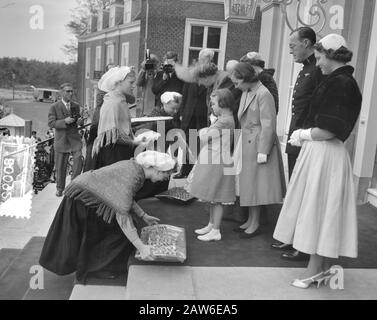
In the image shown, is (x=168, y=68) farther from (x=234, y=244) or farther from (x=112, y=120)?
(x=234, y=244)

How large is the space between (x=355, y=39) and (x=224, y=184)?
248cm

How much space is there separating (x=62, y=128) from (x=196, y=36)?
9761 millimetres

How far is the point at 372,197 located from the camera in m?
4.69

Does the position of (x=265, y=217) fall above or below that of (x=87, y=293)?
above

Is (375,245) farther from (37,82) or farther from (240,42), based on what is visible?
(240,42)

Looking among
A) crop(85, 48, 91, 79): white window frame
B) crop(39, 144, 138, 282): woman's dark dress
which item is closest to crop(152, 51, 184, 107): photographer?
crop(39, 144, 138, 282): woman's dark dress

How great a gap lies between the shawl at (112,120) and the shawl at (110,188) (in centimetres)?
62

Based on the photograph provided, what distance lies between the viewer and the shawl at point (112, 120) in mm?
3773

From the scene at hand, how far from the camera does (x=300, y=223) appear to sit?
276 centimetres

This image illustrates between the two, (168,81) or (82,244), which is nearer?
(82,244)

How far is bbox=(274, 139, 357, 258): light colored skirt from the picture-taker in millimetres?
2676

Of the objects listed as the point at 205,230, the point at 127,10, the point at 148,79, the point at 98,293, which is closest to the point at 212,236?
the point at 205,230

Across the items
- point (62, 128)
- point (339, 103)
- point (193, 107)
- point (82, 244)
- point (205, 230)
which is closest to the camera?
point (339, 103)

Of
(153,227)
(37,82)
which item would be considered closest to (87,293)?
(153,227)
